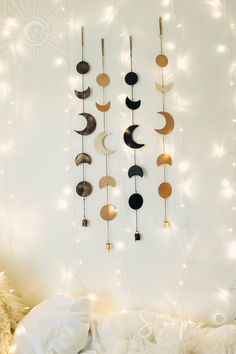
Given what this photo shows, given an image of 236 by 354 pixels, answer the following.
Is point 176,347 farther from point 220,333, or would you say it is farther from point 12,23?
point 12,23

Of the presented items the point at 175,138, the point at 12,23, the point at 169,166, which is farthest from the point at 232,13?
the point at 12,23

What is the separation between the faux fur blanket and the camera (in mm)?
1878

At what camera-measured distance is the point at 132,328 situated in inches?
74.5

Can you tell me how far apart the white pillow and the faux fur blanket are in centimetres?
5

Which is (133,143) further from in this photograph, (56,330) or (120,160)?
Result: (56,330)

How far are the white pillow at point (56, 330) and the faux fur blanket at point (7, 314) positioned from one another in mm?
51

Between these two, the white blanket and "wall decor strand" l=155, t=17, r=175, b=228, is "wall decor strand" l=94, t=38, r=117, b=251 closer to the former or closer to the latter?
"wall decor strand" l=155, t=17, r=175, b=228

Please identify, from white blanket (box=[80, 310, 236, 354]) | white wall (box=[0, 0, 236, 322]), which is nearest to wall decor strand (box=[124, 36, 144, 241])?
white wall (box=[0, 0, 236, 322])

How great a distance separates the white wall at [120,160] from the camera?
201cm

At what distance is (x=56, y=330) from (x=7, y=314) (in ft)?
0.99

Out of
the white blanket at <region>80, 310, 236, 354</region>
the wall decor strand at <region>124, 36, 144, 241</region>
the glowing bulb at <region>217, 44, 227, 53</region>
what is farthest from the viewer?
the wall decor strand at <region>124, 36, 144, 241</region>

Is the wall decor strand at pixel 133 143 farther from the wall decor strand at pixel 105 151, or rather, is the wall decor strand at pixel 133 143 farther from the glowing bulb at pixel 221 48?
the glowing bulb at pixel 221 48

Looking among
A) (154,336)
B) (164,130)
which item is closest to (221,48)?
(164,130)

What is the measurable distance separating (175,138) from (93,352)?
121 cm
